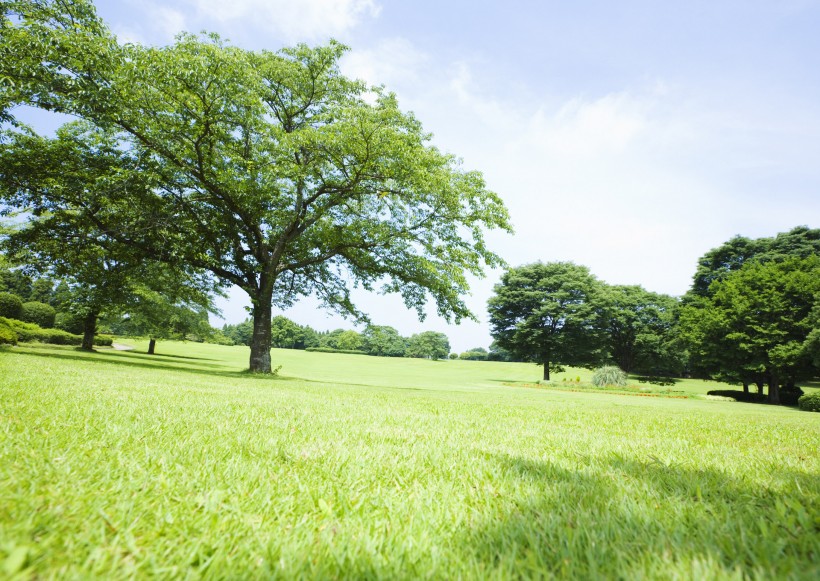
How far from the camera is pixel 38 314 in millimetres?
43156

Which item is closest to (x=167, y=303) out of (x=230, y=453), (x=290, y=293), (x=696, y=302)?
(x=290, y=293)

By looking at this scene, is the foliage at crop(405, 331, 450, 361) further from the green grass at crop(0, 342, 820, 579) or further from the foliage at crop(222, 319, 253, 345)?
the green grass at crop(0, 342, 820, 579)

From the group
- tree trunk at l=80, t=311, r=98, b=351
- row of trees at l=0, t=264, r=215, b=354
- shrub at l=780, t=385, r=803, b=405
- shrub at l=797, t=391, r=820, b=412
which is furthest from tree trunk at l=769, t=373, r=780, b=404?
tree trunk at l=80, t=311, r=98, b=351

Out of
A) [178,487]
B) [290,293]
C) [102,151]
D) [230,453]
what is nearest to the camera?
[178,487]

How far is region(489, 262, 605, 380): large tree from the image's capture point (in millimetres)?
46688

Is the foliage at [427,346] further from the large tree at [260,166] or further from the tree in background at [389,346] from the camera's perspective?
the large tree at [260,166]

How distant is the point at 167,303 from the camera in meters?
32.6

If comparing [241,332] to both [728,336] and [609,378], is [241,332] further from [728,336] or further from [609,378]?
[728,336]

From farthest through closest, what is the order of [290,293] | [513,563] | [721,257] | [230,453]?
[721,257] < [290,293] < [230,453] < [513,563]

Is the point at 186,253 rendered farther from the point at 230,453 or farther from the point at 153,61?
the point at 230,453

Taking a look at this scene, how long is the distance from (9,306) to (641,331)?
76.3 metres

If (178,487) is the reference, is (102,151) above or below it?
above

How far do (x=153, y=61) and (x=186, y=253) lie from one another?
721cm

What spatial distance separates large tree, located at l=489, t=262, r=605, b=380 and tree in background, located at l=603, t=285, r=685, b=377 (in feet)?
23.7
